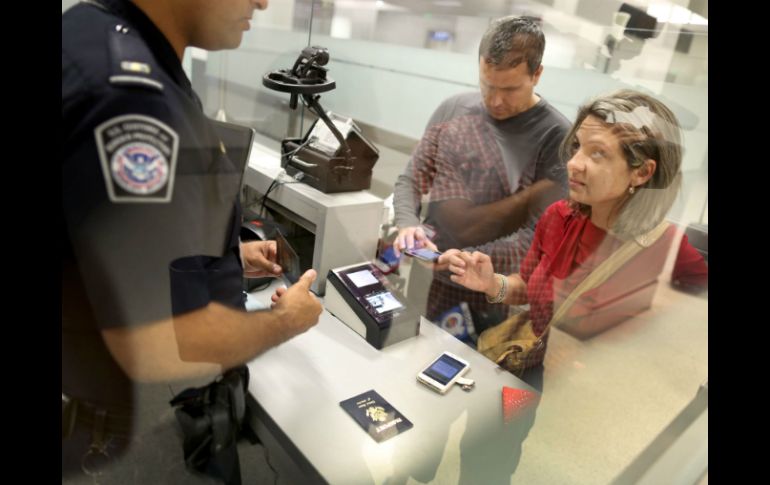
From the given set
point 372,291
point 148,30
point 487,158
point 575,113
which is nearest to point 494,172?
point 487,158

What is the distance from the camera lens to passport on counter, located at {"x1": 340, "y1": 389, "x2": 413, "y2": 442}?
2.66ft

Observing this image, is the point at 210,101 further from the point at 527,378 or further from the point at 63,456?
the point at 527,378

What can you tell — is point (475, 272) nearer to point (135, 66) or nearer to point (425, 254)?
point (425, 254)

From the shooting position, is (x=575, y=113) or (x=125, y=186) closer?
(x=125, y=186)

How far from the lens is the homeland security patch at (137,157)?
0.42 m

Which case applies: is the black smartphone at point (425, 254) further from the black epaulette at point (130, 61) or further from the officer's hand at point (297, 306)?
the black epaulette at point (130, 61)

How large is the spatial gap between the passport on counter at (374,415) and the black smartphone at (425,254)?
0.42 meters

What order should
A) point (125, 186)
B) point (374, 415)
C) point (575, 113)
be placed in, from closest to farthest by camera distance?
point (125, 186)
point (374, 415)
point (575, 113)

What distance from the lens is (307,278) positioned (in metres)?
0.72

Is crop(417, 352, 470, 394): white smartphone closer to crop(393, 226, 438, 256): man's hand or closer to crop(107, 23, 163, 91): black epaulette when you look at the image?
crop(393, 226, 438, 256): man's hand

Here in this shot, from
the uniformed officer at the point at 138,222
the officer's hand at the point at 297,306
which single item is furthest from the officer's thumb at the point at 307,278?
the uniformed officer at the point at 138,222

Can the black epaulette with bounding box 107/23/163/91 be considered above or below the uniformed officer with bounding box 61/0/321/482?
above

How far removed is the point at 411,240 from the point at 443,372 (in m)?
0.36

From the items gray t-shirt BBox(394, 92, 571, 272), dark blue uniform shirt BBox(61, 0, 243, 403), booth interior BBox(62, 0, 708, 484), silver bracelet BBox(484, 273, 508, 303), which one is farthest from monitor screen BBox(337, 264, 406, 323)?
dark blue uniform shirt BBox(61, 0, 243, 403)
